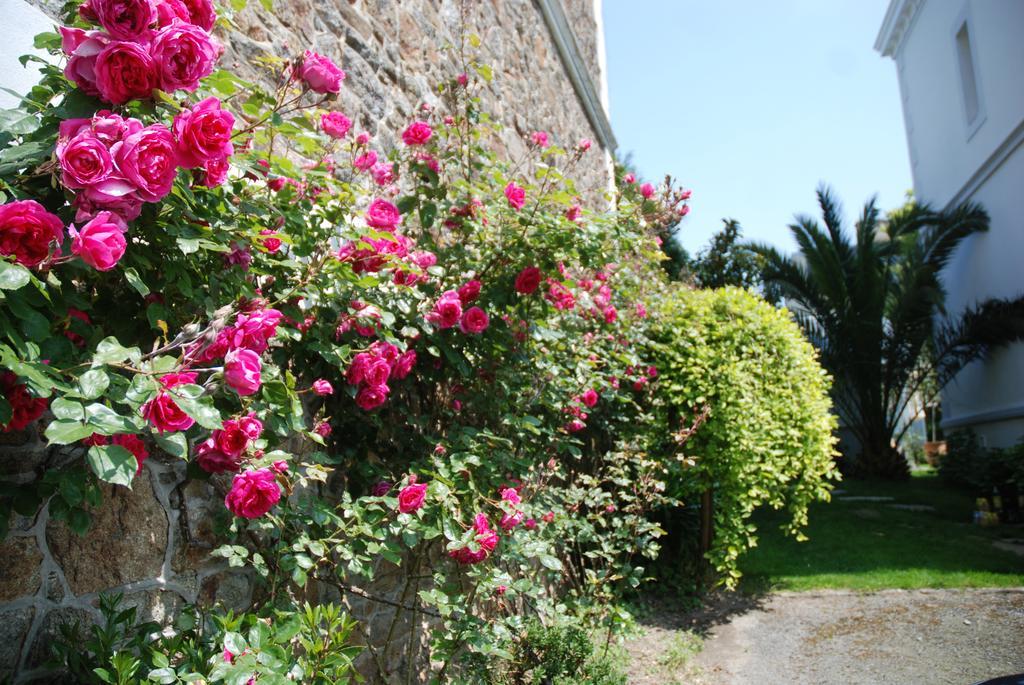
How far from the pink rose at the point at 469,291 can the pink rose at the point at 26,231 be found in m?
1.63

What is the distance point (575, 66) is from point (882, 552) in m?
6.10

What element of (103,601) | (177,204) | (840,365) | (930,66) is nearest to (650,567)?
(103,601)

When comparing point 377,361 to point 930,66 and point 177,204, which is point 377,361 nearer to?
point 177,204

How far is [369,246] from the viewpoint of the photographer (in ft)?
7.40

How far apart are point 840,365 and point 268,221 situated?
11.6m

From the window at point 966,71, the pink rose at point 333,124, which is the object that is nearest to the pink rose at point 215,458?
the pink rose at point 333,124

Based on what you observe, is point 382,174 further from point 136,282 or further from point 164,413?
point 164,413

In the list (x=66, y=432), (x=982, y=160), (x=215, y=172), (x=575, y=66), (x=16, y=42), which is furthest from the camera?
(x=982, y=160)

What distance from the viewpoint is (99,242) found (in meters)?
1.25

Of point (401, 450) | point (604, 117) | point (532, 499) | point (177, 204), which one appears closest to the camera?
point (177, 204)

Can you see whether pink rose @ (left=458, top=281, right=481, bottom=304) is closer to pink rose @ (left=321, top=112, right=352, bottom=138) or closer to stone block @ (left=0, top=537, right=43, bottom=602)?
pink rose @ (left=321, top=112, right=352, bottom=138)

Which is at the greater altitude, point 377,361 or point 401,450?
point 377,361

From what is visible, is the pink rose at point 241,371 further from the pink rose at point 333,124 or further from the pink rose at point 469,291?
the pink rose at point 469,291

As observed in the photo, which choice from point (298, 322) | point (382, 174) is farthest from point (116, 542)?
point (382, 174)
